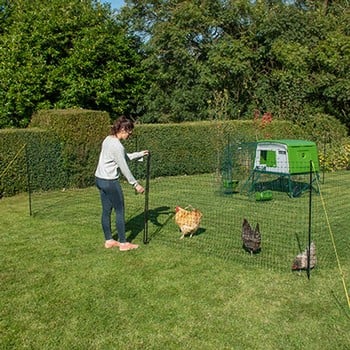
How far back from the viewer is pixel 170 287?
487 cm

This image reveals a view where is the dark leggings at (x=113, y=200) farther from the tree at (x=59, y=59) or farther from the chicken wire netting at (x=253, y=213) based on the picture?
the tree at (x=59, y=59)

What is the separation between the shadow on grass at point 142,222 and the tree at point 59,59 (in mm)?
8828

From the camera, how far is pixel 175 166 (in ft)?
47.1

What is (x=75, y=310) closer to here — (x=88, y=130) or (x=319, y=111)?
(x=88, y=130)

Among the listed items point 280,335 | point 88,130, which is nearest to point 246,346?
point 280,335

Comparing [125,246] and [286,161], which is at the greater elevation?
[286,161]

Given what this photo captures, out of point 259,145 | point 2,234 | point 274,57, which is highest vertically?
point 274,57

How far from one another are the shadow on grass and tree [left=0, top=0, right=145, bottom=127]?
8.83m

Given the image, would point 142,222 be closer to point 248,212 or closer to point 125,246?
point 125,246

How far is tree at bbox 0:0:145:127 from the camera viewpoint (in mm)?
15742

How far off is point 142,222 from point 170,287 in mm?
2945

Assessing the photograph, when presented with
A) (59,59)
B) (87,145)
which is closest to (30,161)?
(87,145)

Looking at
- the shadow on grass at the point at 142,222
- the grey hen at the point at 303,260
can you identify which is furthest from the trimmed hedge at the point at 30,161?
the grey hen at the point at 303,260

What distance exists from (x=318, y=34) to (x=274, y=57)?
204 centimetres
